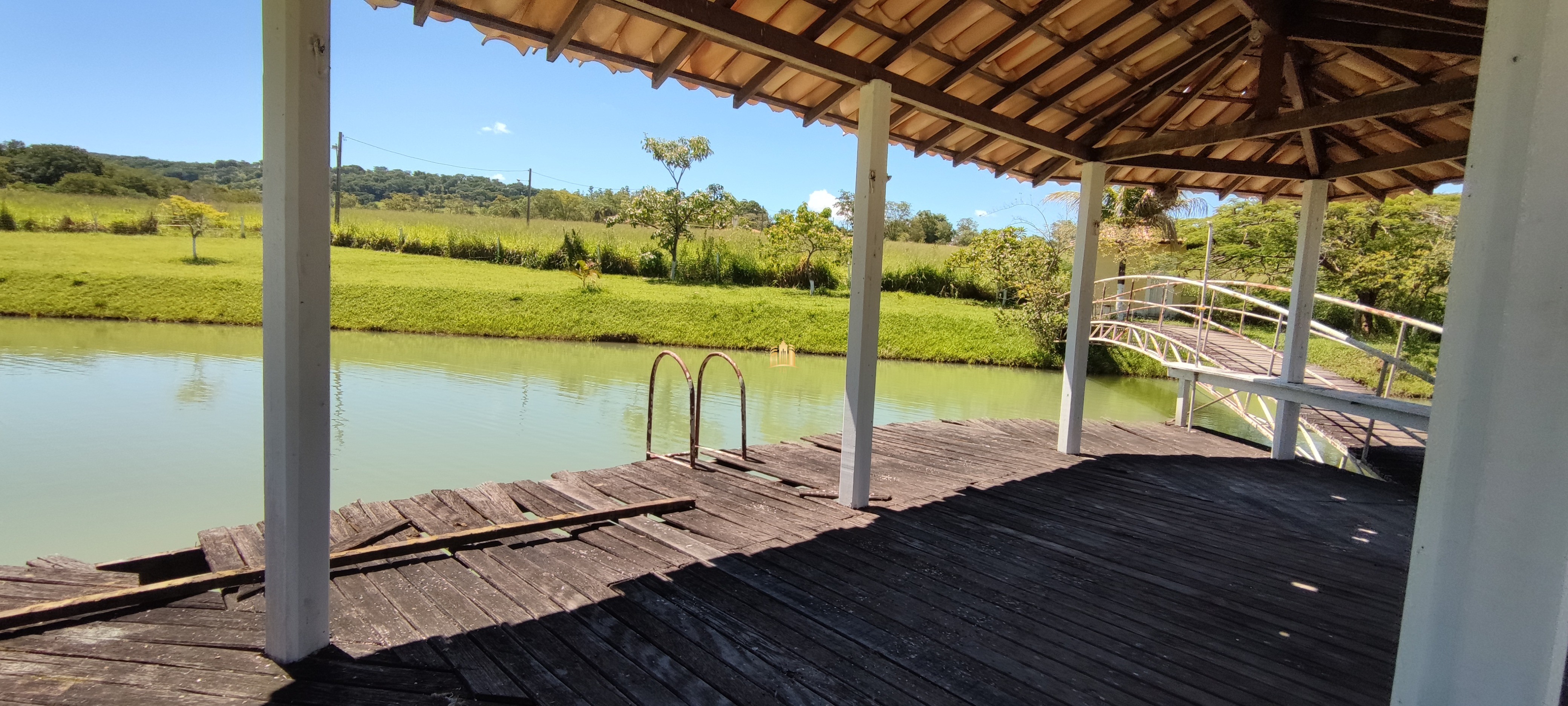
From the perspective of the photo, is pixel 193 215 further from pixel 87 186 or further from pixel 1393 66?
pixel 1393 66

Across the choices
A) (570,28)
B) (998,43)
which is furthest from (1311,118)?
(570,28)

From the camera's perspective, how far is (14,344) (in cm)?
1221

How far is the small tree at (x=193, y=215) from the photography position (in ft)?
65.1

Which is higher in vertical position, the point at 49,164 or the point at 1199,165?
the point at 49,164

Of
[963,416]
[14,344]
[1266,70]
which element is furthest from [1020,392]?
[14,344]

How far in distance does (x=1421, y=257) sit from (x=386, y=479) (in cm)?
2138

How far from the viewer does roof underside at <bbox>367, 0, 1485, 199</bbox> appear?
11.2ft

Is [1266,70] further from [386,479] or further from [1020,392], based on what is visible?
[1020,392]

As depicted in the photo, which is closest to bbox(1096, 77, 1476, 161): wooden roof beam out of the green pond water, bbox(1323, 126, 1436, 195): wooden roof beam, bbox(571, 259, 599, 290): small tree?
bbox(1323, 126, 1436, 195): wooden roof beam

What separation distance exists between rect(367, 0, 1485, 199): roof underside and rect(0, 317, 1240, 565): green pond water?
395 cm

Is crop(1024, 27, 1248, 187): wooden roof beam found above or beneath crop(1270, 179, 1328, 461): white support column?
above

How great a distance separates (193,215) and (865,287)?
23.3 metres

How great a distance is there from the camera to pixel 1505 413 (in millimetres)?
1462

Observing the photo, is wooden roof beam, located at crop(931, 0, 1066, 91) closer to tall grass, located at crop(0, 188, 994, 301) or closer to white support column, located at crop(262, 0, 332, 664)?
white support column, located at crop(262, 0, 332, 664)
